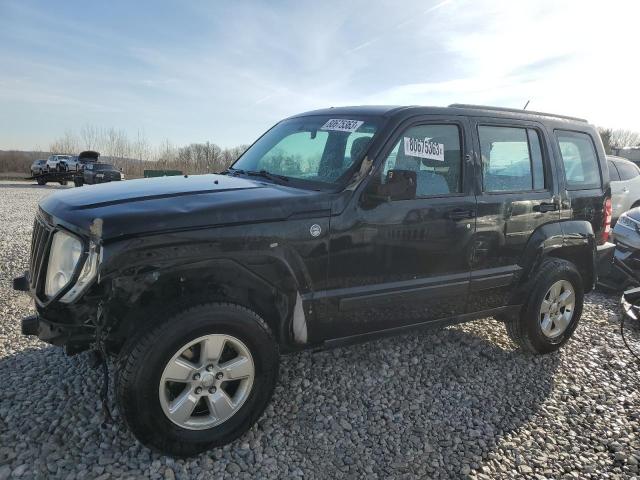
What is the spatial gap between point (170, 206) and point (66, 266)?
67 centimetres

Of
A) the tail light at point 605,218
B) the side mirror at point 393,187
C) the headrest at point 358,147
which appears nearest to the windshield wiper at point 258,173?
the headrest at point 358,147

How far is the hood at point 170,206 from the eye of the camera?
247 centimetres

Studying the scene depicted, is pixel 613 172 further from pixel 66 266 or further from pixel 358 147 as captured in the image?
pixel 66 266

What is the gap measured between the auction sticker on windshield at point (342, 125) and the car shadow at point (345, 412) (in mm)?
1893

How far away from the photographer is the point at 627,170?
9922mm

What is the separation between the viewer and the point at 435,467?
2727 millimetres

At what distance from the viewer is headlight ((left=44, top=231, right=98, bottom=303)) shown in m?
2.44

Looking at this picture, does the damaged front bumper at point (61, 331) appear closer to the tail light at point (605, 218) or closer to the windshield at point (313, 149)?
the windshield at point (313, 149)

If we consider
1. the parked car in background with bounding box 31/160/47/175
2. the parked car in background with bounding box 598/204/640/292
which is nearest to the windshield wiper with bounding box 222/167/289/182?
the parked car in background with bounding box 598/204/640/292

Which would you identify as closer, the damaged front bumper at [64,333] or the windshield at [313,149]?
the damaged front bumper at [64,333]

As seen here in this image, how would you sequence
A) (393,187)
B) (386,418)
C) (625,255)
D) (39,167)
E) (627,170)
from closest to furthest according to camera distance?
(393,187) → (386,418) → (625,255) → (627,170) → (39,167)

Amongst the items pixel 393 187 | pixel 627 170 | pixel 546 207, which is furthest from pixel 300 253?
pixel 627 170

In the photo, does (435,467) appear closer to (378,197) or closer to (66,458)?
(378,197)

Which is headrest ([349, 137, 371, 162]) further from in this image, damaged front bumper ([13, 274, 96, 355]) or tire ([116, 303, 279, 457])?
damaged front bumper ([13, 274, 96, 355])
